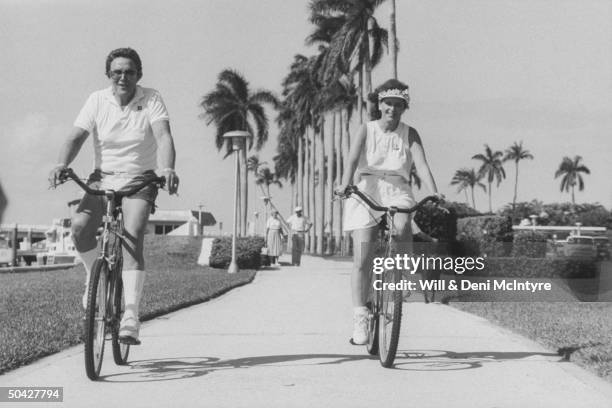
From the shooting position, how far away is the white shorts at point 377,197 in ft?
18.7

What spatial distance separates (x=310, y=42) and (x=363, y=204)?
135 ft

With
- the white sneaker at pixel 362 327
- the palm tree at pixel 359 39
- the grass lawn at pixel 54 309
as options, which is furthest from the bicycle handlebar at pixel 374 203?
the palm tree at pixel 359 39

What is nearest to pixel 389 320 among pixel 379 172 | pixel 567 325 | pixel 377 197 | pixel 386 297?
pixel 386 297

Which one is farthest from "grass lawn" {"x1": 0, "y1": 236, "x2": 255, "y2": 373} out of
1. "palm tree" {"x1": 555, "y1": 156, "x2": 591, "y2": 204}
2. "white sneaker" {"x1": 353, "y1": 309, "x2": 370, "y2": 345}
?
"palm tree" {"x1": 555, "y1": 156, "x2": 591, "y2": 204}

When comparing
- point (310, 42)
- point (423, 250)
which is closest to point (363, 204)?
point (423, 250)

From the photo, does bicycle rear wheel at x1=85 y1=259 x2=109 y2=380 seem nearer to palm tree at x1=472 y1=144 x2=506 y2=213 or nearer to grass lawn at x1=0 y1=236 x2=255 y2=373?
grass lawn at x1=0 y1=236 x2=255 y2=373

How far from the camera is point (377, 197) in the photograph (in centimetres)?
575

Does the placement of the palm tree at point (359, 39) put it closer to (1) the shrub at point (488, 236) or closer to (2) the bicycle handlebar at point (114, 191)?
(1) the shrub at point (488, 236)

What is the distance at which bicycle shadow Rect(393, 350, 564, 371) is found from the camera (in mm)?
5492

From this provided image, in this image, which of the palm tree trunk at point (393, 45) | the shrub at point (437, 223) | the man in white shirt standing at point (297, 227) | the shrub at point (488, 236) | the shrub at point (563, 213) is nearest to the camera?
the shrub at point (437, 223)

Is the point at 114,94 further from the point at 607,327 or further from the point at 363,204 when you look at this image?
the point at 607,327

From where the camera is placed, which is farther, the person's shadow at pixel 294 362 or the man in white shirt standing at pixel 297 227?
the man in white shirt standing at pixel 297 227

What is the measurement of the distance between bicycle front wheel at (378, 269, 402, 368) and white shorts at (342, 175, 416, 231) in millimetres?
411

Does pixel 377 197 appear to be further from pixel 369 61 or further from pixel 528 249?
pixel 369 61
